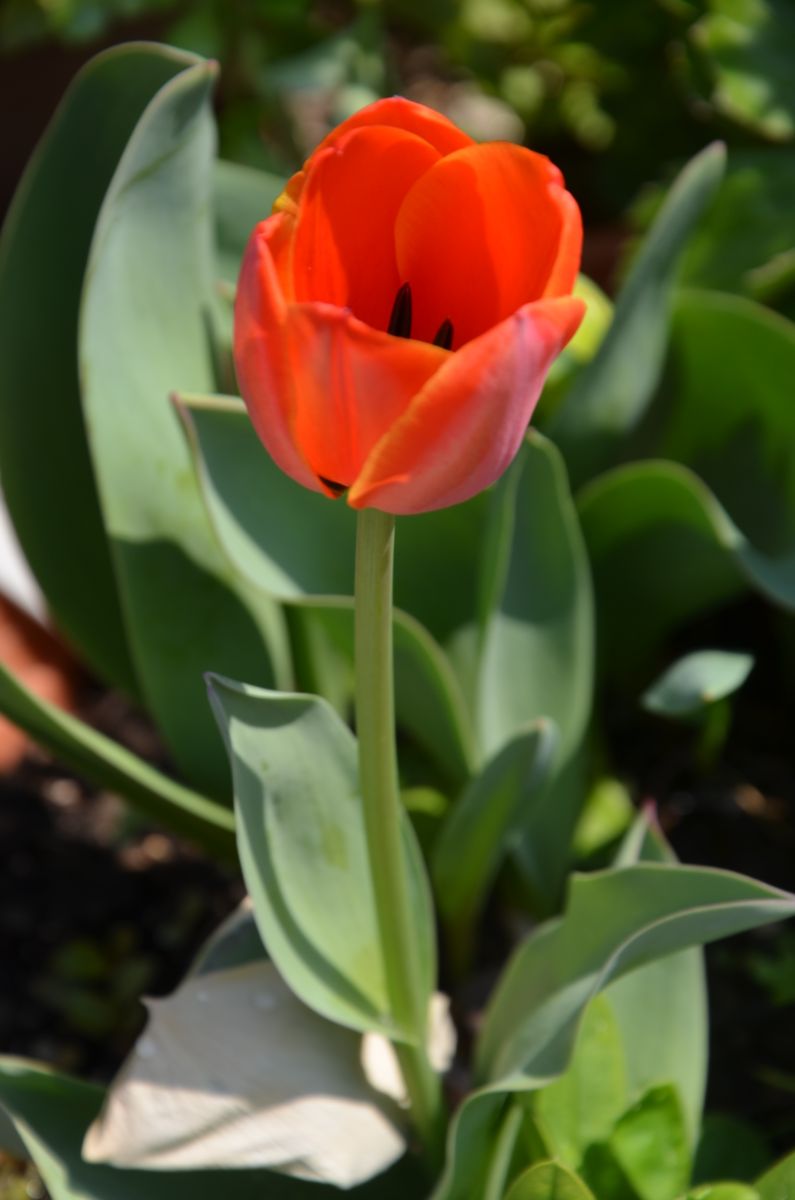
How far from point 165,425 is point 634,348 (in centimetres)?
34

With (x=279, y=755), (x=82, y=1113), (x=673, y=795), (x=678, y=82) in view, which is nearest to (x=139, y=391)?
(x=279, y=755)

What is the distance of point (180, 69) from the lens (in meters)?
0.86

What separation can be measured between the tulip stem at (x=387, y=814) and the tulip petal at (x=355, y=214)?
0.09 meters

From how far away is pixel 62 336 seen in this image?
94 centimetres

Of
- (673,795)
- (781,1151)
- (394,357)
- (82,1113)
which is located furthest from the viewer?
(673,795)

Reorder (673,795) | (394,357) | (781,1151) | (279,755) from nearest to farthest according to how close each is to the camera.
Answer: (394,357)
(279,755)
(781,1151)
(673,795)

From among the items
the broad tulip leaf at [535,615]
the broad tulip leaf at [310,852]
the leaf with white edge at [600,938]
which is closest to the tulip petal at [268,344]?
the broad tulip leaf at [310,852]

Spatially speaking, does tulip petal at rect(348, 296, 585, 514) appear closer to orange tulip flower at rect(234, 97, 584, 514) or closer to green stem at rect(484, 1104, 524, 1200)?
orange tulip flower at rect(234, 97, 584, 514)

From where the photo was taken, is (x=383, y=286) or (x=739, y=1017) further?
(x=739, y=1017)

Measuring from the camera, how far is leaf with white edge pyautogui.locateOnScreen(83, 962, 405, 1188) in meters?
0.74

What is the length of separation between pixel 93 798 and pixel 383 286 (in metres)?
0.88

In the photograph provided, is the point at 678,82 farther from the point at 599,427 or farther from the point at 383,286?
the point at 383,286

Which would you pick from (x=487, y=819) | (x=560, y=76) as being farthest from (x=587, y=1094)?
(x=560, y=76)

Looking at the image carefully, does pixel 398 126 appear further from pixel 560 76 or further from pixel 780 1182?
pixel 560 76
